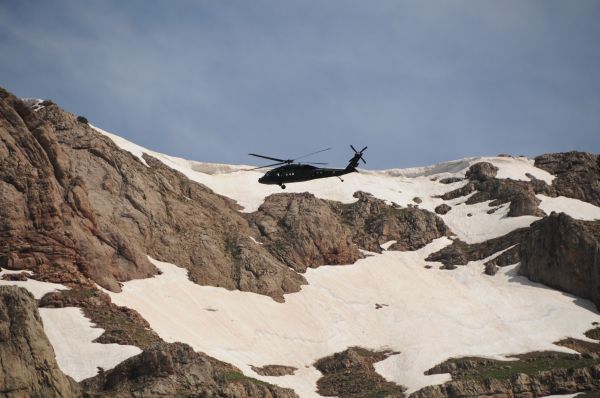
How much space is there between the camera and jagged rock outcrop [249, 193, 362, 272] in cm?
12488

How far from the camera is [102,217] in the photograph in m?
101

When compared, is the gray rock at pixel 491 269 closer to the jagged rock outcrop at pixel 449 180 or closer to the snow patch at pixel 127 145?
the jagged rock outcrop at pixel 449 180

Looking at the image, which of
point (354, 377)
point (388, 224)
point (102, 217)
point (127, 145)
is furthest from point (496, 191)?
point (102, 217)

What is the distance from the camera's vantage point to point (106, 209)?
10581 cm

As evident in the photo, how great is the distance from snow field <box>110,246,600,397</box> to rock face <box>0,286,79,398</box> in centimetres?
2842

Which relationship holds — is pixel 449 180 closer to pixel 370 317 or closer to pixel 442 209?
pixel 442 209

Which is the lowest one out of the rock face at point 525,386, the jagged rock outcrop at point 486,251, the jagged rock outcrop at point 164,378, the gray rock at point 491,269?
the rock face at point 525,386

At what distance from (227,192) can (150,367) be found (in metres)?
78.0

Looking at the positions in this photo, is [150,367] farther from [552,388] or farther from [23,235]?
[552,388]

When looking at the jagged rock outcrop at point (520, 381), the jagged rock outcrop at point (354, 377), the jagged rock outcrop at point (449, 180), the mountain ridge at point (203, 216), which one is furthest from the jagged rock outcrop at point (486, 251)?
the jagged rock outcrop at point (520, 381)

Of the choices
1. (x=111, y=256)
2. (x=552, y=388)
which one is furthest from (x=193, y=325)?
(x=552, y=388)

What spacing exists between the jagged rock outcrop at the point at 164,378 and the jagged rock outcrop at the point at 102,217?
23.2 m

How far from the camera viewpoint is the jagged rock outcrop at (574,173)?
153 m

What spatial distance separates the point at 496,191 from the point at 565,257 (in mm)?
35990
